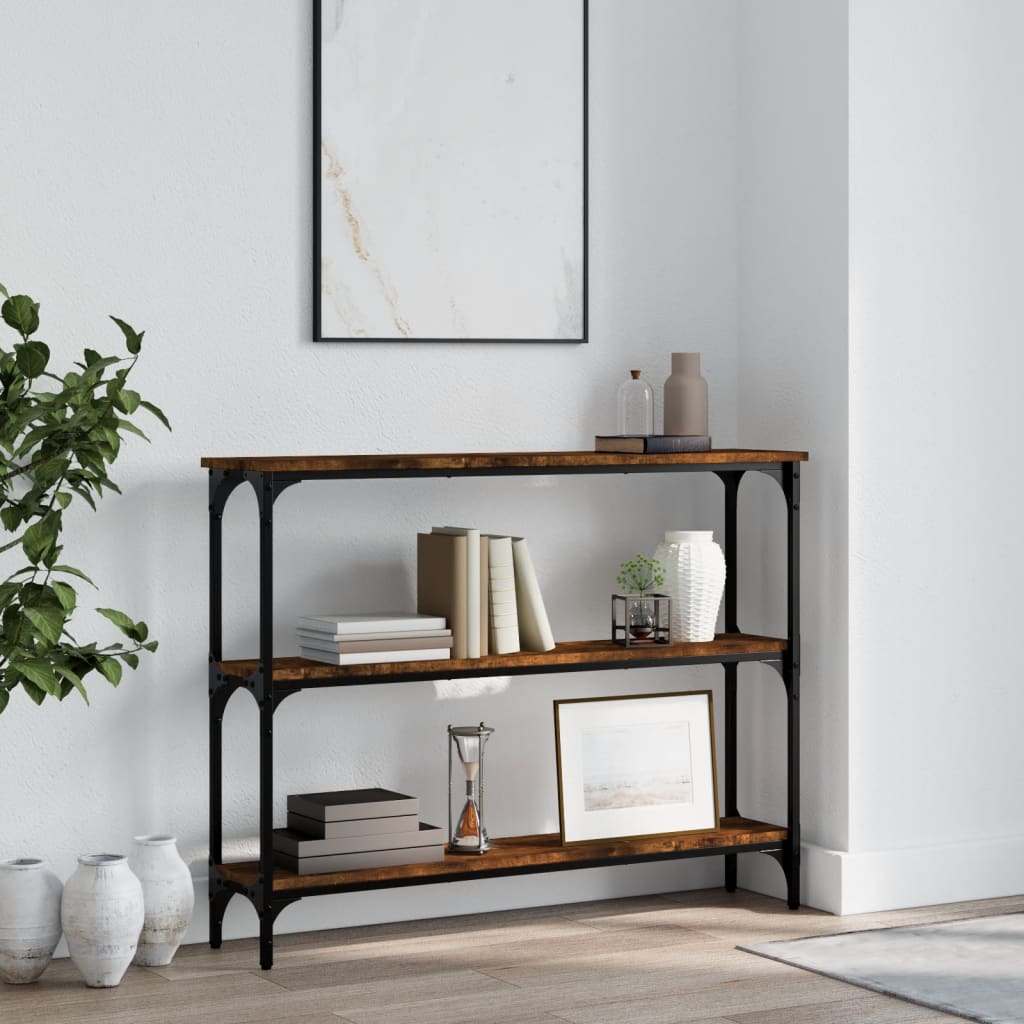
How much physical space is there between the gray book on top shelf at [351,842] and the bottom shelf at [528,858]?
4cm

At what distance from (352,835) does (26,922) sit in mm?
668

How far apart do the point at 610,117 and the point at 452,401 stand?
31.7 inches

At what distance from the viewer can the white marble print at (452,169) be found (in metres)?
3.73

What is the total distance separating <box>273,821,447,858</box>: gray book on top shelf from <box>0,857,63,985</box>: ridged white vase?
48cm

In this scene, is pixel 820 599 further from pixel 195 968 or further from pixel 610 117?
pixel 195 968

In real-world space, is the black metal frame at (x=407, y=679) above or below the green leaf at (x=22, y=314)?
below

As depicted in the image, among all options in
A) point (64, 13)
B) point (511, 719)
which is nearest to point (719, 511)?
point (511, 719)

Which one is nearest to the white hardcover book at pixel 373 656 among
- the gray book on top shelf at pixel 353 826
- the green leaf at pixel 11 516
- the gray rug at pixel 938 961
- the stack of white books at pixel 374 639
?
the stack of white books at pixel 374 639

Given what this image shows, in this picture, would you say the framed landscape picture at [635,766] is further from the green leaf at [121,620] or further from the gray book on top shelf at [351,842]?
the green leaf at [121,620]

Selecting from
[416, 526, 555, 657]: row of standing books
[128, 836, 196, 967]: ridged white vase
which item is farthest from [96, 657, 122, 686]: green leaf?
[416, 526, 555, 657]: row of standing books

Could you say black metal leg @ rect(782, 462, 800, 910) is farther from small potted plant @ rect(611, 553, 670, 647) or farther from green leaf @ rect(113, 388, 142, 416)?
green leaf @ rect(113, 388, 142, 416)

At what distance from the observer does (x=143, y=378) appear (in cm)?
357

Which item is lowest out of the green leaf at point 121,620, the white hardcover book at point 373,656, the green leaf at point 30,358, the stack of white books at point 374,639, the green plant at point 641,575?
the white hardcover book at point 373,656

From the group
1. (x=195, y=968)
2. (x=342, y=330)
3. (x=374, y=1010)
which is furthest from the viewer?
(x=342, y=330)
